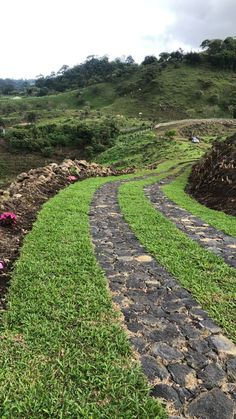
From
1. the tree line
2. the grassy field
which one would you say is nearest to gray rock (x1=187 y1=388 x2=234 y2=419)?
the grassy field

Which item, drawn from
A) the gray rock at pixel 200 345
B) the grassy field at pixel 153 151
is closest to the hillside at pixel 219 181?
the gray rock at pixel 200 345

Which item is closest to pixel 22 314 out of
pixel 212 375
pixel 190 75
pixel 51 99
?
pixel 212 375

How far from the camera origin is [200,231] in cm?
1127

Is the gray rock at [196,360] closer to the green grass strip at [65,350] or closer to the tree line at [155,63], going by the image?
the green grass strip at [65,350]

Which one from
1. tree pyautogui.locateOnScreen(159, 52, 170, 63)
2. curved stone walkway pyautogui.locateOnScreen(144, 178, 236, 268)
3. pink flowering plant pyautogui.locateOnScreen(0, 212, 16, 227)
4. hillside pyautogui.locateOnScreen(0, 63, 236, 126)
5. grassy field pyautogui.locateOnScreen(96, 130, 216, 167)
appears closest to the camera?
curved stone walkway pyautogui.locateOnScreen(144, 178, 236, 268)

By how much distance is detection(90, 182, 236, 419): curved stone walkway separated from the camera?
4.47 m

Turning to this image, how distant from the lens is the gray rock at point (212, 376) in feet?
15.4

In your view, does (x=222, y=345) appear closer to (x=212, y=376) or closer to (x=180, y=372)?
(x=212, y=376)

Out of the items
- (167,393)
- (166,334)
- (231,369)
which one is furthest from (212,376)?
(166,334)

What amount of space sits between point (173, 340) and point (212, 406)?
1284mm

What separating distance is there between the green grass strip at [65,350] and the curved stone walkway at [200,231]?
318cm

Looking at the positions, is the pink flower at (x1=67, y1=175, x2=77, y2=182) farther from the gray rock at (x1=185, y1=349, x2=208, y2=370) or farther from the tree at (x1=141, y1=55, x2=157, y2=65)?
the tree at (x1=141, y1=55, x2=157, y2=65)

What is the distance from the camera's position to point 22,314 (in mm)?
5977

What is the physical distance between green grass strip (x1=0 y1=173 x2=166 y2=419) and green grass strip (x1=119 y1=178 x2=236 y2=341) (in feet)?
5.21
